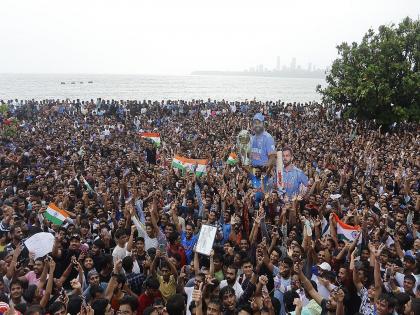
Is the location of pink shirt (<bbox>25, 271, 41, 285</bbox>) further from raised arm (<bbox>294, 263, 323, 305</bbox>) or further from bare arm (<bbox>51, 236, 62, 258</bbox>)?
raised arm (<bbox>294, 263, 323, 305</bbox>)

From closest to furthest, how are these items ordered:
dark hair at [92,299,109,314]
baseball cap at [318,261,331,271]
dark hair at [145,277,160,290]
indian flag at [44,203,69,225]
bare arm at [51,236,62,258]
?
dark hair at [92,299,109,314] → dark hair at [145,277,160,290] → baseball cap at [318,261,331,271] → bare arm at [51,236,62,258] → indian flag at [44,203,69,225]

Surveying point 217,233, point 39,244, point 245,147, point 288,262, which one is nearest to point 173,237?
point 217,233

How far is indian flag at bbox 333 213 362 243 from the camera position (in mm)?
6508

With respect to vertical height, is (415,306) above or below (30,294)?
above

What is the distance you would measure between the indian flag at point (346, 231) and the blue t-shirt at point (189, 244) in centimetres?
226

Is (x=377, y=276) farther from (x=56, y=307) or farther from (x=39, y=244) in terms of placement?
(x=39, y=244)

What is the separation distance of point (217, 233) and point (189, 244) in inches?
20.3

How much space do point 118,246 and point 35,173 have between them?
6982 millimetres

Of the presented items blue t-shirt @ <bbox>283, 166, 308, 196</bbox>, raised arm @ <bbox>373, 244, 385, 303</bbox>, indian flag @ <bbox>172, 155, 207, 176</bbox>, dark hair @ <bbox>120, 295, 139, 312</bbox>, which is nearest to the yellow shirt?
dark hair @ <bbox>120, 295, 139, 312</bbox>

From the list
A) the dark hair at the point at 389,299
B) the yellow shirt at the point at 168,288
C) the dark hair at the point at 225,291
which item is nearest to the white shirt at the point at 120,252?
the yellow shirt at the point at 168,288

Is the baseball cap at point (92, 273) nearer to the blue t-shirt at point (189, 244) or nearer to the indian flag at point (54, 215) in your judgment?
the blue t-shirt at point (189, 244)

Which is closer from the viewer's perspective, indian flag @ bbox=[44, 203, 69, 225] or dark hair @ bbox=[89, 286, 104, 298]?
dark hair @ bbox=[89, 286, 104, 298]

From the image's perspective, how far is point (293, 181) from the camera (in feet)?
29.7

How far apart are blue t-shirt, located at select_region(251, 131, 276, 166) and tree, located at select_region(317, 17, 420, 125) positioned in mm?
11598
